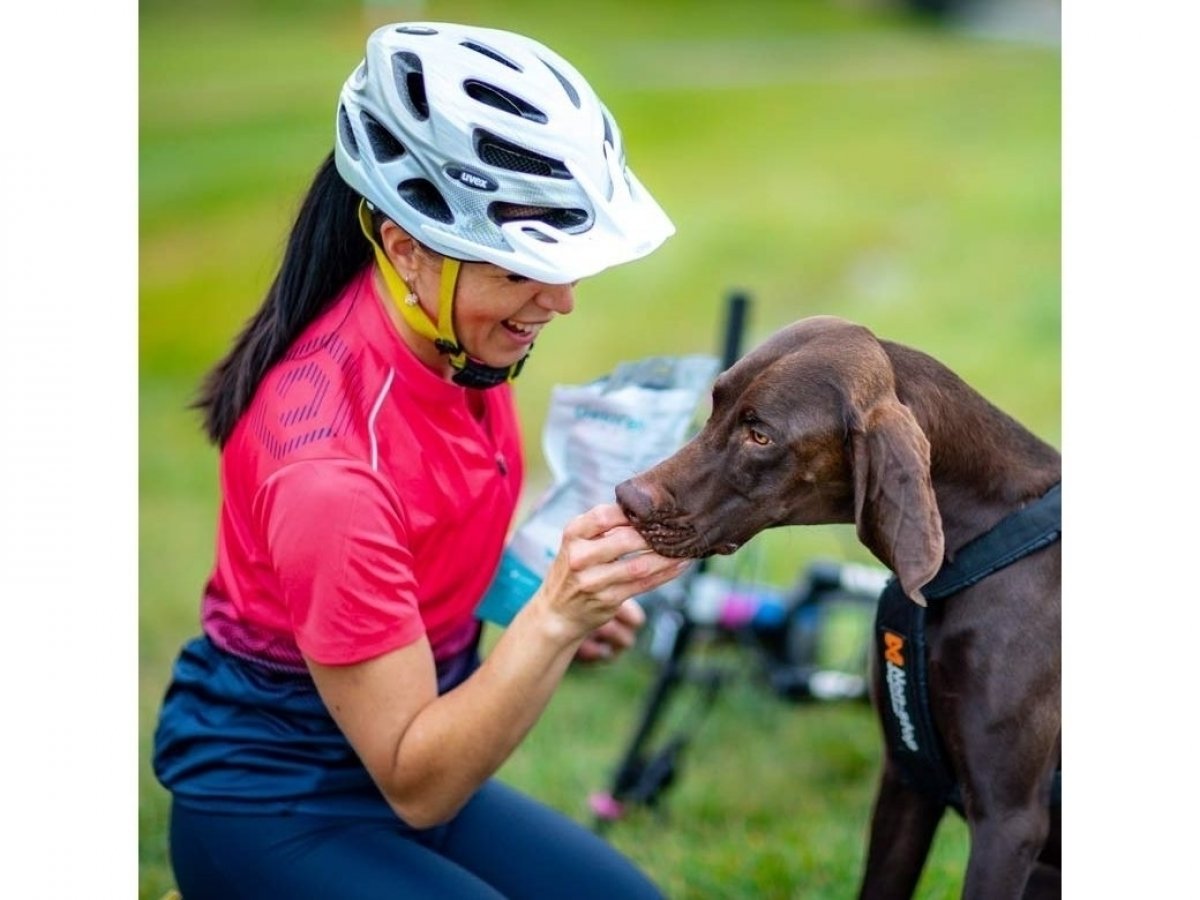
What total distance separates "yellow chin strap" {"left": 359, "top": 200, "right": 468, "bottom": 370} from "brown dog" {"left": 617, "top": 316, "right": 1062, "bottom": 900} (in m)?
0.47

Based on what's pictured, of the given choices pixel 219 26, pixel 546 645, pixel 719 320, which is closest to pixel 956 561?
pixel 546 645

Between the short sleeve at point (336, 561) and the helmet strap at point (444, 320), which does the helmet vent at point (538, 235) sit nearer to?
the helmet strap at point (444, 320)

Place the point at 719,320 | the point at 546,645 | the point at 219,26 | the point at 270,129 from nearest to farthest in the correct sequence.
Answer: the point at 546,645, the point at 719,320, the point at 270,129, the point at 219,26

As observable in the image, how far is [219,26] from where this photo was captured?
18.7 m

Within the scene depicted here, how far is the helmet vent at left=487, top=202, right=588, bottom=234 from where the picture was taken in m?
2.96

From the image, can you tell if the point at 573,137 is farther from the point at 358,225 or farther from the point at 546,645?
the point at 546,645

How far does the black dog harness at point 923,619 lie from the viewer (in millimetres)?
3062

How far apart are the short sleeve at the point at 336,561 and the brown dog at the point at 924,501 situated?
475 millimetres

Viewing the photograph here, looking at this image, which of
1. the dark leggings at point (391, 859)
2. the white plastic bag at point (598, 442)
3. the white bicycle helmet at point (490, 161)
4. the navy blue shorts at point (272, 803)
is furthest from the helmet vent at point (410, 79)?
the dark leggings at point (391, 859)

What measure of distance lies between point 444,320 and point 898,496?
3.02ft

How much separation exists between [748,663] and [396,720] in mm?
2798

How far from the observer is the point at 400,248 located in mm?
3133

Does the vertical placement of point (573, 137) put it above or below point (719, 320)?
above

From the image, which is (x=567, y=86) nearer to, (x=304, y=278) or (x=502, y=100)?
(x=502, y=100)
